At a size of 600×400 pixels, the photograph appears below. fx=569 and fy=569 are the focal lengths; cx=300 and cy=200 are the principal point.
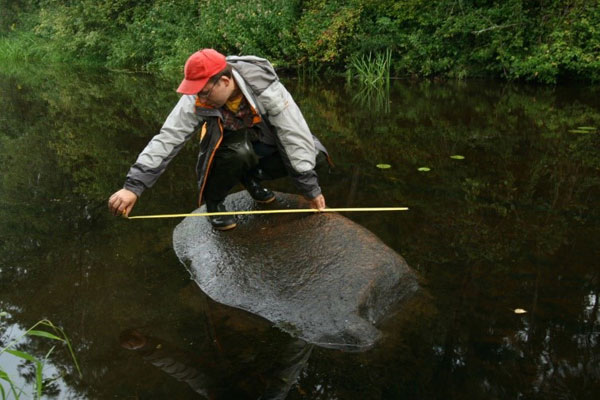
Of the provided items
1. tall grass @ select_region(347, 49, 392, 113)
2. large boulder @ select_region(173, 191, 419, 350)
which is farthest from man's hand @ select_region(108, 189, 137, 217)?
tall grass @ select_region(347, 49, 392, 113)

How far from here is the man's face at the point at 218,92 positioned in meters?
3.00

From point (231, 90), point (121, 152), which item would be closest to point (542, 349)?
point (231, 90)

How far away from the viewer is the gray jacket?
3076 mm

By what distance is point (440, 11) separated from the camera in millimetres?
11094

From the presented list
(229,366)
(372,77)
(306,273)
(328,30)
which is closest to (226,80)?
(306,273)

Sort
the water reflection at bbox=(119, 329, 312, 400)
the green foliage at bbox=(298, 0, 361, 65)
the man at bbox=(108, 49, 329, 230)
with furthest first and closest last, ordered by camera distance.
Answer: the green foliage at bbox=(298, 0, 361, 65) < the man at bbox=(108, 49, 329, 230) < the water reflection at bbox=(119, 329, 312, 400)

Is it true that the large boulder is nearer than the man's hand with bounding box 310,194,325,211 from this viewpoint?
Yes

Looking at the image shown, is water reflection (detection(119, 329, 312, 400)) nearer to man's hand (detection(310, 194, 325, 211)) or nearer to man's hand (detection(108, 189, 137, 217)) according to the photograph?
man's hand (detection(108, 189, 137, 217))

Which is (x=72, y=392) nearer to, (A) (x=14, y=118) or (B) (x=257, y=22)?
(A) (x=14, y=118)

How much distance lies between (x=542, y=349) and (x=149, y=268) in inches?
89.8

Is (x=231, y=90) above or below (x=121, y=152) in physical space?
above

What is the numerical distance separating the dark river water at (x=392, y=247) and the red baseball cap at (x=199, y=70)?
1.17 m

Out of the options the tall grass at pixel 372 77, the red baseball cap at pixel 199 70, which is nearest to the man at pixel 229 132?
the red baseball cap at pixel 199 70

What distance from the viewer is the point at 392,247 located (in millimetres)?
3756
